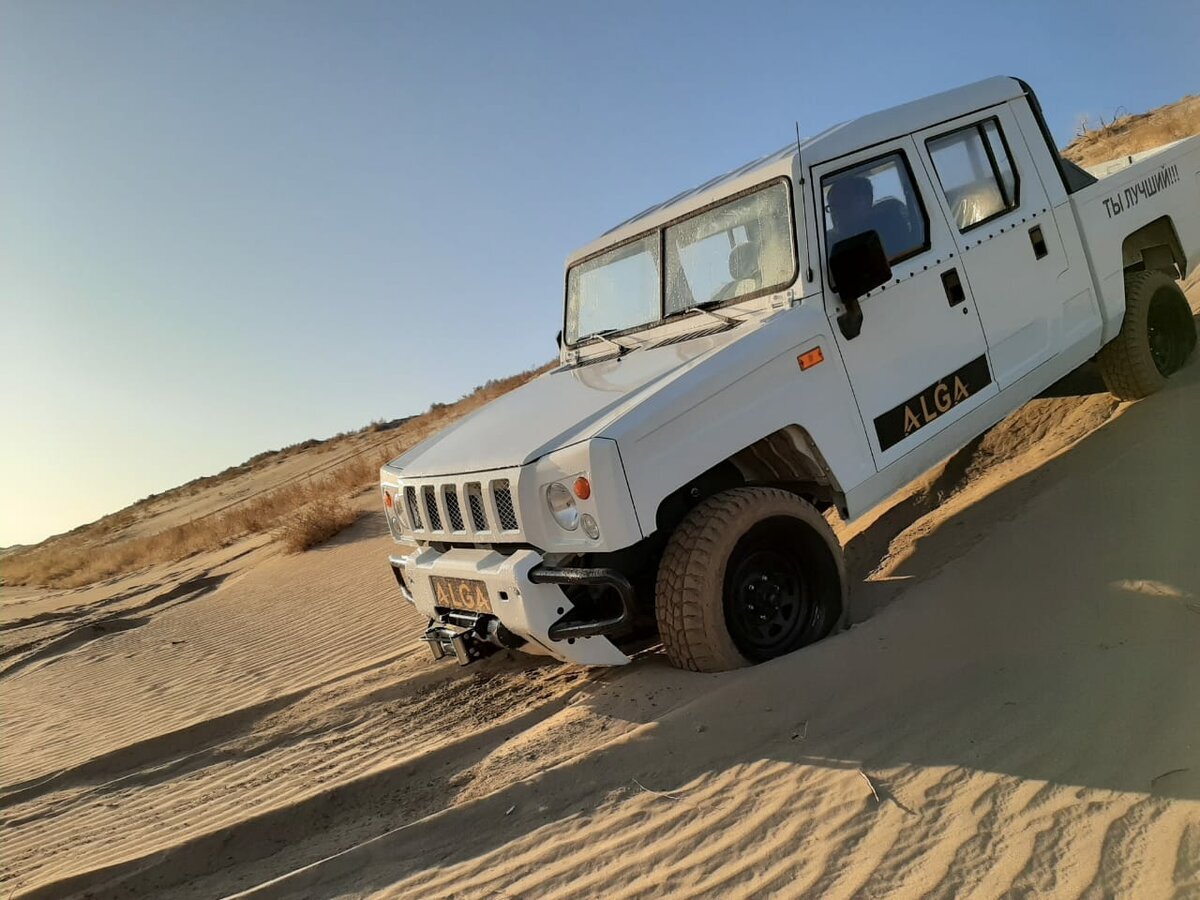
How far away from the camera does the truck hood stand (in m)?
3.59

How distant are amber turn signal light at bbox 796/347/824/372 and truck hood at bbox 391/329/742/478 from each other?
1.09ft

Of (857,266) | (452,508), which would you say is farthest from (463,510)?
(857,266)

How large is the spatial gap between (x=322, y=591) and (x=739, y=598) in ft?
22.2

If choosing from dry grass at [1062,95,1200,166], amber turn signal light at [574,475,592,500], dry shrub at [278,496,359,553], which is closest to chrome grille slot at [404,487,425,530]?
amber turn signal light at [574,475,592,500]

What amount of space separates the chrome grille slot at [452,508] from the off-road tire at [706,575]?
3.12 feet

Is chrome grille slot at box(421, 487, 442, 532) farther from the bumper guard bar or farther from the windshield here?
the windshield

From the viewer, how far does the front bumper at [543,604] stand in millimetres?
3410

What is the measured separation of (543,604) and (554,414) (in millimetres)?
932

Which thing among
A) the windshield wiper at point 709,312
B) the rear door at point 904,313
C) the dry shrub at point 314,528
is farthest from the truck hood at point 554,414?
the dry shrub at point 314,528

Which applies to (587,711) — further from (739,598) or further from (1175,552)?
(1175,552)

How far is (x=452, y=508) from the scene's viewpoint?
3.97 meters

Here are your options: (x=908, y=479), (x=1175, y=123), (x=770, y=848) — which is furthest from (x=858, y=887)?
(x=1175, y=123)

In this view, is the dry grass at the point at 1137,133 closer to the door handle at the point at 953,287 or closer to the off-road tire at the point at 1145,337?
the off-road tire at the point at 1145,337

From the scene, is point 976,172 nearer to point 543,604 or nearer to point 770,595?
point 770,595
